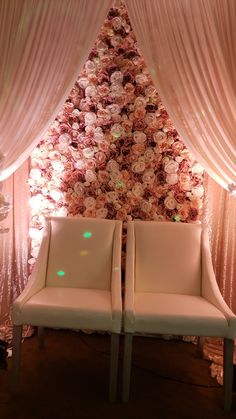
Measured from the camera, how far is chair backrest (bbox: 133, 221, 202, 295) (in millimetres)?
2434

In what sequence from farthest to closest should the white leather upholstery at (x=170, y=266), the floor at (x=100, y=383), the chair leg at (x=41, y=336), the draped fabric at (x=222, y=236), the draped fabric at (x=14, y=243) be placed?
the draped fabric at (x=14, y=243)
the draped fabric at (x=222, y=236)
the chair leg at (x=41, y=336)
the white leather upholstery at (x=170, y=266)
the floor at (x=100, y=383)

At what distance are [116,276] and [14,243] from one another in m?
0.89

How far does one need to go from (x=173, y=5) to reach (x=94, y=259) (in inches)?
66.4

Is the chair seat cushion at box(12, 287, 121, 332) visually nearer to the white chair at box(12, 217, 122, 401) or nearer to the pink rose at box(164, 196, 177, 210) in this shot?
the white chair at box(12, 217, 122, 401)

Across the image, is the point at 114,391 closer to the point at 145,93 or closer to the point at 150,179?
the point at 150,179

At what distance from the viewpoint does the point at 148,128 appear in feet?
8.77

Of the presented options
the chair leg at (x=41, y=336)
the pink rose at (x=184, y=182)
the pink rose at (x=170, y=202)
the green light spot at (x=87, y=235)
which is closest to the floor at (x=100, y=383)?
the chair leg at (x=41, y=336)

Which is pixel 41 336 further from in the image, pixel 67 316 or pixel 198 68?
pixel 198 68

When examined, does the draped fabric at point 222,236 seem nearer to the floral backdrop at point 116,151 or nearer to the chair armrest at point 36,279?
the floral backdrop at point 116,151

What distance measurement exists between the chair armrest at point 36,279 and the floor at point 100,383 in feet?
1.36

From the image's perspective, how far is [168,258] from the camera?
8.08 feet

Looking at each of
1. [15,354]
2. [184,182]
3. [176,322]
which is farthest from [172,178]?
[15,354]

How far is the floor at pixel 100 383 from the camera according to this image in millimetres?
1867

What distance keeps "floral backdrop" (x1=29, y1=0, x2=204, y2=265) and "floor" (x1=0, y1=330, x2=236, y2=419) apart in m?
0.85
